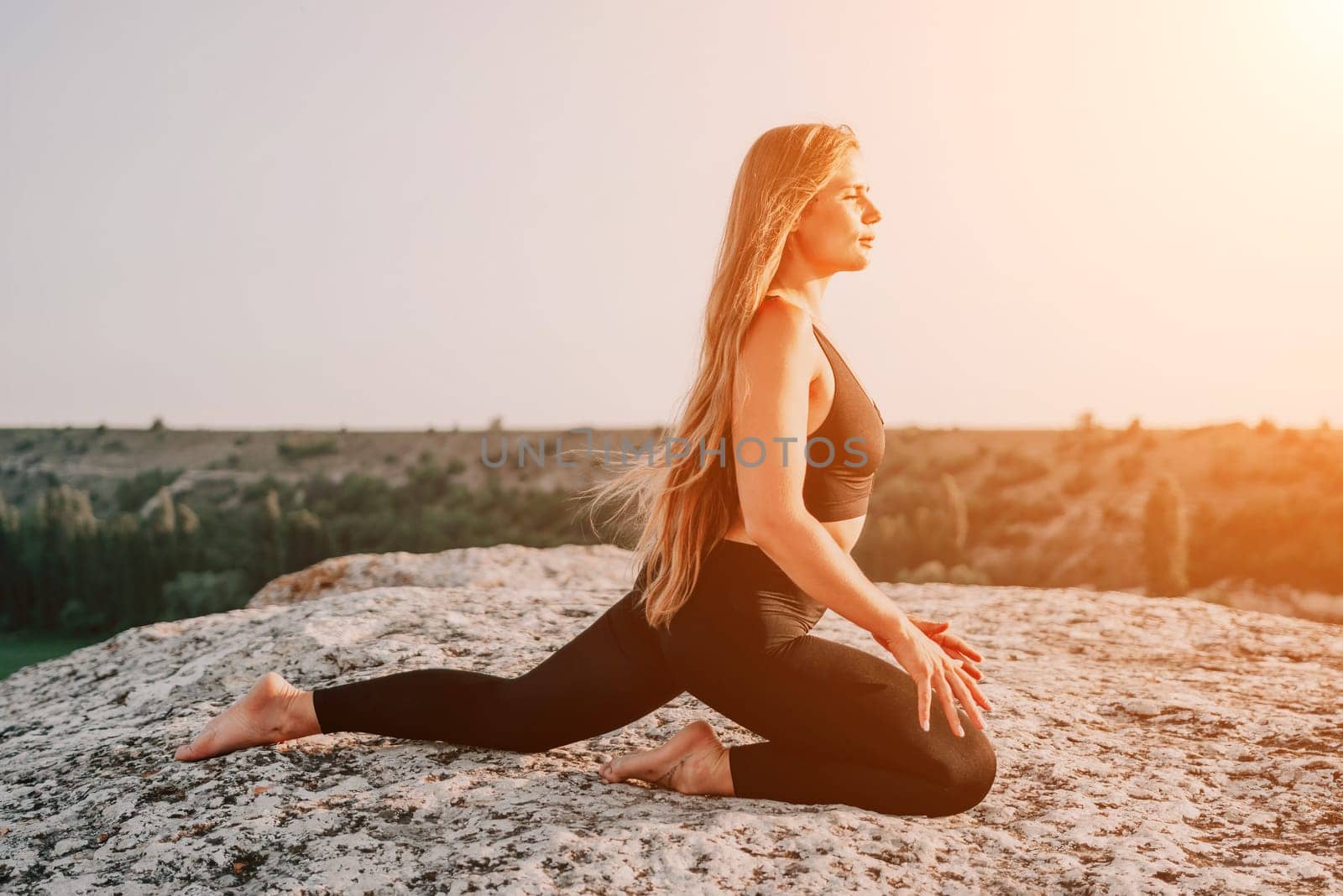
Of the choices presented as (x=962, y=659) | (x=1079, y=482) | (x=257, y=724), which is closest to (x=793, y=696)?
(x=962, y=659)

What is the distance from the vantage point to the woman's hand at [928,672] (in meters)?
2.56

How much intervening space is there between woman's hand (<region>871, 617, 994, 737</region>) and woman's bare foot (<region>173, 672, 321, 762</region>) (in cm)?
184

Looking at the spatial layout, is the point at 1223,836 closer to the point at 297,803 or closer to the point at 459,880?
the point at 459,880

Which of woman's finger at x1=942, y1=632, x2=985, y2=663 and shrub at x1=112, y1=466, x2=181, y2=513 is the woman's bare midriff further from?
Result: shrub at x1=112, y1=466, x2=181, y2=513

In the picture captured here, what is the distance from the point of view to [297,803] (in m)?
2.76

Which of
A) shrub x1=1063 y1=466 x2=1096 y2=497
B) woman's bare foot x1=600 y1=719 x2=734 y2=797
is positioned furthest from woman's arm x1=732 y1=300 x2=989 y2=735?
shrub x1=1063 y1=466 x2=1096 y2=497

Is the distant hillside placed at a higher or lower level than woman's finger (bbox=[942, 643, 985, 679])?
lower

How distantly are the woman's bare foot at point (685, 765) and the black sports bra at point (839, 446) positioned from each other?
2.45 ft

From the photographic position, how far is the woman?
102 inches

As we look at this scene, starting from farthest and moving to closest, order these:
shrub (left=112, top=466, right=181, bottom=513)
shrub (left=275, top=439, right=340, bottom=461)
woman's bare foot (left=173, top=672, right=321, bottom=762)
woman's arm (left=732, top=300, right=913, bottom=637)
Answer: shrub (left=275, top=439, right=340, bottom=461), shrub (left=112, top=466, right=181, bottom=513), woman's bare foot (left=173, top=672, right=321, bottom=762), woman's arm (left=732, top=300, right=913, bottom=637)

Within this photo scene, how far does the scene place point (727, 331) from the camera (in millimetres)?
2727

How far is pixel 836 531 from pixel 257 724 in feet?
6.29

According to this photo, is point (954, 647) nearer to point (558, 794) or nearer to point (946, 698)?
point (946, 698)

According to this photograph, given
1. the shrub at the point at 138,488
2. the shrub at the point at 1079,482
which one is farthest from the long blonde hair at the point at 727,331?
the shrub at the point at 138,488
